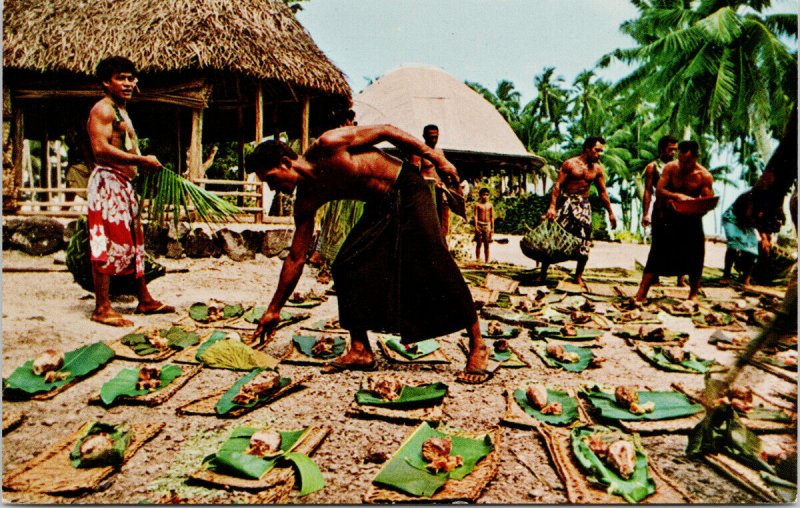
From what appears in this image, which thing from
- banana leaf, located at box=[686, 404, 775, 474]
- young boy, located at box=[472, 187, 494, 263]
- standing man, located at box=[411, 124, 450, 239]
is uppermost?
standing man, located at box=[411, 124, 450, 239]

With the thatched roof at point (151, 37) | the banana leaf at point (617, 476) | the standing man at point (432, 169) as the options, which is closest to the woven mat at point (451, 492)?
the banana leaf at point (617, 476)

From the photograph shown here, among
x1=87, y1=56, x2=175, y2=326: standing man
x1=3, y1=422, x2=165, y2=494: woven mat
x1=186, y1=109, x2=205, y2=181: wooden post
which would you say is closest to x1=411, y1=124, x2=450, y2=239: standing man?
x1=87, y1=56, x2=175, y2=326: standing man

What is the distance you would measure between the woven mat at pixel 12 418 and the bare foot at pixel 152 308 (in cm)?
163

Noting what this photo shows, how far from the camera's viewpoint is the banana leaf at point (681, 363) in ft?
9.15

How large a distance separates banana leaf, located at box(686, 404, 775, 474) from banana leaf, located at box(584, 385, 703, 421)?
25 centimetres

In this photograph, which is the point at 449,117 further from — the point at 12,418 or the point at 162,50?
the point at 12,418

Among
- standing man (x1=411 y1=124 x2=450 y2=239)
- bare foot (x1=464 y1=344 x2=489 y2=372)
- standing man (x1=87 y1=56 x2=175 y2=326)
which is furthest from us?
standing man (x1=411 y1=124 x2=450 y2=239)

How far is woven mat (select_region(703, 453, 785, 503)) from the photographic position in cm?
160

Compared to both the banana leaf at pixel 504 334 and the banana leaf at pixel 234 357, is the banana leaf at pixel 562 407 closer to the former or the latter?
the banana leaf at pixel 504 334

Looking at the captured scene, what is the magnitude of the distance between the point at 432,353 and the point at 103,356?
170 centimetres

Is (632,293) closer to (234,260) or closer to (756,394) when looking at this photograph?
(756,394)

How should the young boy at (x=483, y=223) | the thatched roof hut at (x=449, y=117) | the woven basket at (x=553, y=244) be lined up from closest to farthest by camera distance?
the woven basket at (x=553, y=244), the young boy at (x=483, y=223), the thatched roof hut at (x=449, y=117)

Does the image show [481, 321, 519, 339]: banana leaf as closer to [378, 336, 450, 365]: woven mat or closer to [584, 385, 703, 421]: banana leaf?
[378, 336, 450, 365]: woven mat

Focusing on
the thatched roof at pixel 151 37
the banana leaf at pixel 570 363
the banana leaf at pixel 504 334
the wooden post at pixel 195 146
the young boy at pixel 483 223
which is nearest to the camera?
the banana leaf at pixel 570 363
